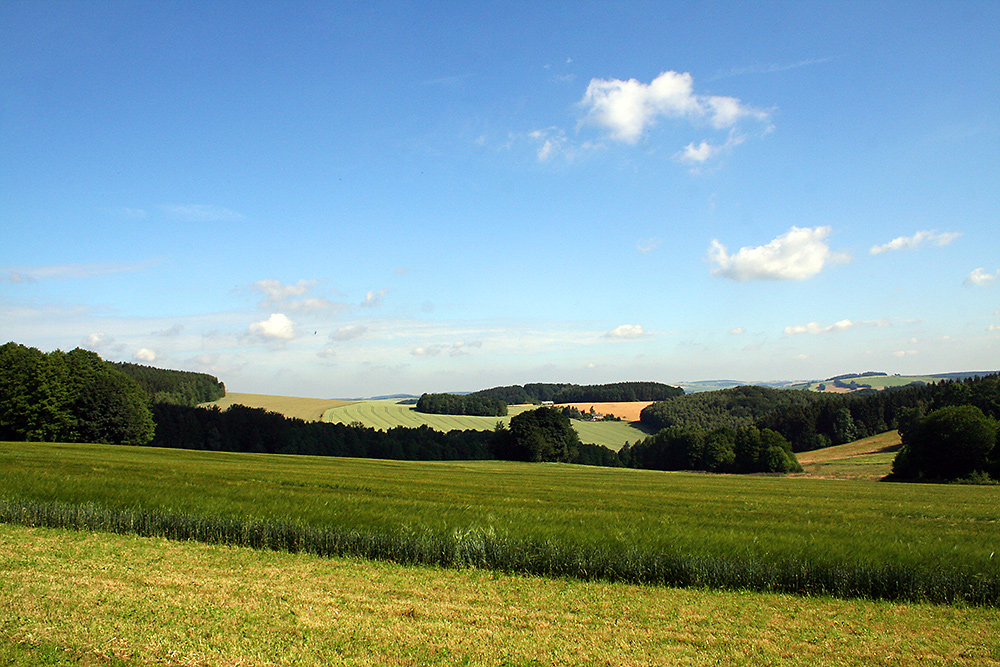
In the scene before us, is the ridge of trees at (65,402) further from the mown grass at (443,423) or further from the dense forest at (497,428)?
the mown grass at (443,423)

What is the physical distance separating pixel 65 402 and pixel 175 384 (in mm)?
55096

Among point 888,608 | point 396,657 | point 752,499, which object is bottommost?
point 752,499

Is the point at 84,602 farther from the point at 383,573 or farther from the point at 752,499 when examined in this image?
the point at 752,499

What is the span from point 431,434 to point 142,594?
298 feet

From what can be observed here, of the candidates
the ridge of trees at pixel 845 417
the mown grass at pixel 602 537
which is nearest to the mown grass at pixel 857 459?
the ridge of trees at pixel 845 417

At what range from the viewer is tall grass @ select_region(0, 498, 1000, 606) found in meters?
11.7

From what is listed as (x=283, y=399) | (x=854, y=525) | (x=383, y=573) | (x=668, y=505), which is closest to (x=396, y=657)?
(x=383, y=573)

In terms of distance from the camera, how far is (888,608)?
1063 centimetres

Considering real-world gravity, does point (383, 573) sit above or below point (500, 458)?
above

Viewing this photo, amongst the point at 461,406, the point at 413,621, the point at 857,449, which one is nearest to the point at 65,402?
the point at 413,621

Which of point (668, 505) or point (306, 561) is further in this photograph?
point (668, 505)

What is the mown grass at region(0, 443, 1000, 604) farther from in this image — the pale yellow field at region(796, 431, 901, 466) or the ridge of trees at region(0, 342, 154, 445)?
the pale yellow field at region(796, 431, 901, 466)

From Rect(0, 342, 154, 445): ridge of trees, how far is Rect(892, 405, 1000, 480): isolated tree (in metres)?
85.8

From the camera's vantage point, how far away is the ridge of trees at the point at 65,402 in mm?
63875
